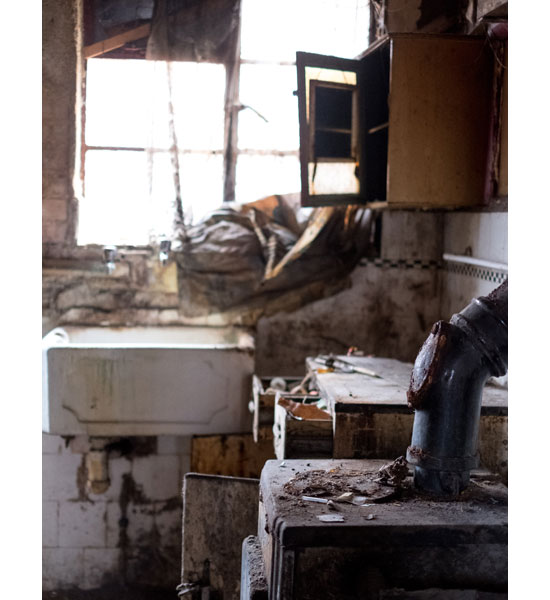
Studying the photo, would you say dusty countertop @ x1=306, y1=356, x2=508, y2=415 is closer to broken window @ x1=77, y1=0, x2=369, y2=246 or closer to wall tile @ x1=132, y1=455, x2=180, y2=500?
wall tile @ x1=132, y1=455, x2=180, y2=500

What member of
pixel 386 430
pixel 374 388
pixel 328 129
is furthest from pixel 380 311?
pixel 386 430

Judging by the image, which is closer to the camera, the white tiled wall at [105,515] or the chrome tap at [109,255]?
the white tiled wall at [105,515]

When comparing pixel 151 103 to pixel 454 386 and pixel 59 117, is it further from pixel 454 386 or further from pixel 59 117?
pixel 454 386

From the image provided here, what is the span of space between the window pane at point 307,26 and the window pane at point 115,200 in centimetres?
115

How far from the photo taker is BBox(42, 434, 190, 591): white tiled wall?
4492 millimetres

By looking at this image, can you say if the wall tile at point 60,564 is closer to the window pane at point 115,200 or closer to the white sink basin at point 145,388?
the white sink basin at point 145,388

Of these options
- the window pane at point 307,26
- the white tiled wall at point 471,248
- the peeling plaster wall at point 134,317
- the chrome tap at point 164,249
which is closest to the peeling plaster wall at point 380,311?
the peeling plaster wall at point 134,317

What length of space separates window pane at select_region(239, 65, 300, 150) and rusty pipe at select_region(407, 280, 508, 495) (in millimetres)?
3016

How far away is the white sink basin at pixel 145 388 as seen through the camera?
4.09m

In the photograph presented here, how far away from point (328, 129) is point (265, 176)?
0.89 metres

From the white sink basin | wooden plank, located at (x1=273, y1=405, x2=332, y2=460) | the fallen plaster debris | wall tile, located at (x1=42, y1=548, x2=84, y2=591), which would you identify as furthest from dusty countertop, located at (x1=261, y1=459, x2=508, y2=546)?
wall tile, located at (x1=42, y1=548, x2=84, y2=591)
